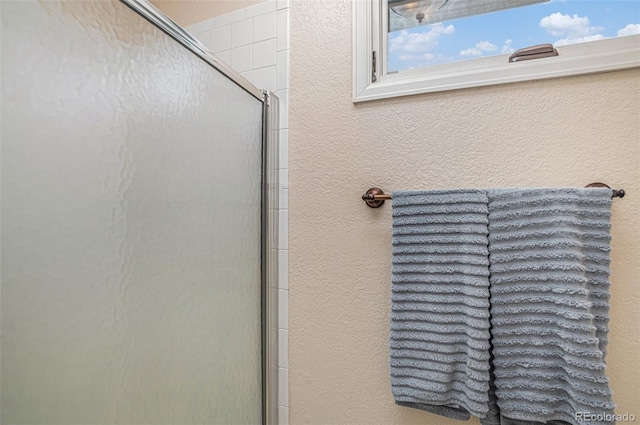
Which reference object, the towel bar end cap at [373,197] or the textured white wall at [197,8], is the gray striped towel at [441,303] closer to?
the towel bar end cap at [373,197]

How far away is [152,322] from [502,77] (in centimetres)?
103

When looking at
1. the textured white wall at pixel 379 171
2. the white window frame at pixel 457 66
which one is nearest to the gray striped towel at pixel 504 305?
the textured white wall at pixel 379 171

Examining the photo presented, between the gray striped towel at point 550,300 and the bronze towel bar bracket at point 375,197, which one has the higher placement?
the bronze towel bar bracket at point 375,197

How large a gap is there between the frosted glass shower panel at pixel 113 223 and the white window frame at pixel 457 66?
1.43 feet

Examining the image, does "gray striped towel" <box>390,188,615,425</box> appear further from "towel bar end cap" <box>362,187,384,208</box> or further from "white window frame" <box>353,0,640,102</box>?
"white window frame" <box>353,0,640,102</box>

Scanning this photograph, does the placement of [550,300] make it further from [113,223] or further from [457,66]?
[113,223]

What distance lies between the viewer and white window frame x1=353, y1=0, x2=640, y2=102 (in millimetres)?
784

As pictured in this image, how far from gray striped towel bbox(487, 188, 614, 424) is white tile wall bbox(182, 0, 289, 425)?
0.62 meters

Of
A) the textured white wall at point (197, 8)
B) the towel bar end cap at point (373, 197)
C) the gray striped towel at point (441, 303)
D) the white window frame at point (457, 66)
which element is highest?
the textured white wall at point (197, 8)

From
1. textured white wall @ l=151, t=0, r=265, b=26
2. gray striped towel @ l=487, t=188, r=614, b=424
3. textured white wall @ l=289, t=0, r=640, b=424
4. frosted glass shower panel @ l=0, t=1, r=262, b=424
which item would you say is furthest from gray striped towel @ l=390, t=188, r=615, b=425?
textured white wall @ l=151, t=0, r=265, b=26

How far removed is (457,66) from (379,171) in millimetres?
369

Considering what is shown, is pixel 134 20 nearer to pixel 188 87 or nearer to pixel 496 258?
pixel 188 87

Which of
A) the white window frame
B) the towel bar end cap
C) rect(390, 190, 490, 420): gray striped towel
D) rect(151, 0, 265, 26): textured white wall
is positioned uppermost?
rect(151, 0, 265, 26): textured white wall

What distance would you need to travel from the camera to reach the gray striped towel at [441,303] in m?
0.76
